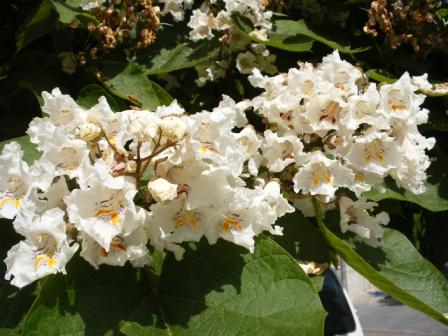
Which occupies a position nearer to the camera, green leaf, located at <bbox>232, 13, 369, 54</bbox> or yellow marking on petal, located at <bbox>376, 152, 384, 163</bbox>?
yellow marking on petal, located at <bbox>376, 152, 384, 163</bbox>

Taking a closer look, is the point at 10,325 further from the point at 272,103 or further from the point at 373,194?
the point at 373,194

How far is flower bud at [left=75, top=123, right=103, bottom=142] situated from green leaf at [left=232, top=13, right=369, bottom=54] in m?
0.86

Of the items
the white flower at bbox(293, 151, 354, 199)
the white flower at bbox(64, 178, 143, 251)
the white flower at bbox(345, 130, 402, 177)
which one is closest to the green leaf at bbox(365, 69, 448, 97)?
the white flower at bbox(345, 130, 402, 177)

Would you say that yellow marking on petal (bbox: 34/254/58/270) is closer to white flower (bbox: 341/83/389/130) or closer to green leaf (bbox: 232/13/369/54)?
white flower (bbox: 341/83/389/130)

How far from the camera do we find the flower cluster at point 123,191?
0.98 m

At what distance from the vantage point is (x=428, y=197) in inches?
68.5

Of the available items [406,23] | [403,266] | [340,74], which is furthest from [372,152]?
[406,23]

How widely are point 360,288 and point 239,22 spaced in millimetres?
13071

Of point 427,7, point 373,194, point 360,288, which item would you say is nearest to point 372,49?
point 427,7

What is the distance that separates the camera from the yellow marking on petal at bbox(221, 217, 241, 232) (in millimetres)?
1088

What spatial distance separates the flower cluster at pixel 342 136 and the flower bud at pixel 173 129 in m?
0.41

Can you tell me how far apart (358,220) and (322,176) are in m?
0.20

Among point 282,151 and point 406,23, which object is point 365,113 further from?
point 406,23

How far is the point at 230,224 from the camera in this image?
1.09 m
